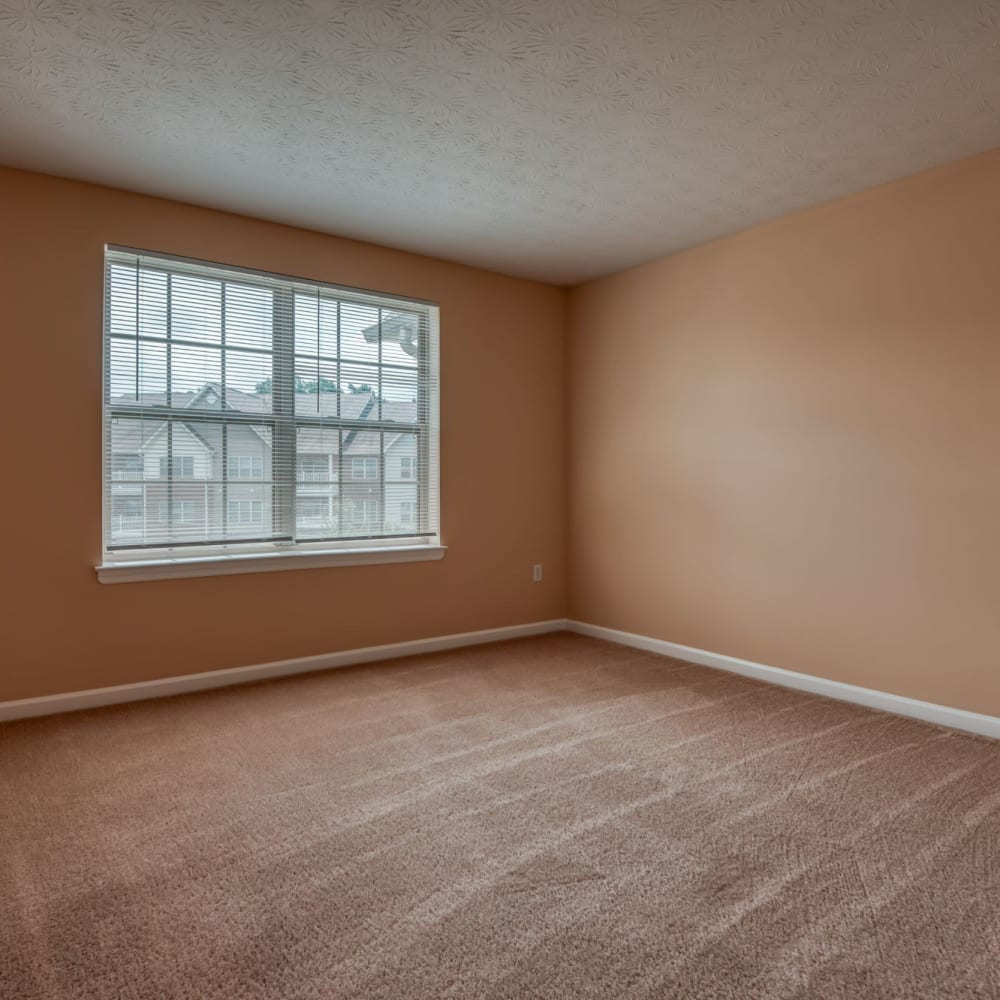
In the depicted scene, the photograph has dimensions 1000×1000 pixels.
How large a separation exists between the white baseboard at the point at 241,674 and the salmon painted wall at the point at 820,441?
97 cm

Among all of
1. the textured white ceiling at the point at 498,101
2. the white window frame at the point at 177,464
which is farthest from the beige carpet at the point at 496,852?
the textured white ceiling at the point at 498,101

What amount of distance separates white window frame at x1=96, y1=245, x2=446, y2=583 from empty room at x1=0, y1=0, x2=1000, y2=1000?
1.0 inches

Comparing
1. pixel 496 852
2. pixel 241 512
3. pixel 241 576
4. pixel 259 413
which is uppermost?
pixel 259 413

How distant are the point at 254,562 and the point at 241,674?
25.0 inches

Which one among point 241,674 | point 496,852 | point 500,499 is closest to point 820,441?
point 500,499

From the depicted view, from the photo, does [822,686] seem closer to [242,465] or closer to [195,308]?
[242,465]

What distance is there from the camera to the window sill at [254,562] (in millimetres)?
3562

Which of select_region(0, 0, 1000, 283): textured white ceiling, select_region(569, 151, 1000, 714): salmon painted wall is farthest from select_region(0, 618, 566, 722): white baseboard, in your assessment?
select_region(0, 0, 1000, 283): textured white ceiling

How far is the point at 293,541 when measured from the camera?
13.6ft

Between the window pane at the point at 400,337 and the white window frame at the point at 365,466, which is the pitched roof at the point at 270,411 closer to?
the white window frame at the point at 365,466

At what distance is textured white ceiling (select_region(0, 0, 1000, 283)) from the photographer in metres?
2.20

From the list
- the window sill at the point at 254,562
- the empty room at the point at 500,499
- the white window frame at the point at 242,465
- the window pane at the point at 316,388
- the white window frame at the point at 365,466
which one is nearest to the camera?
the empty room at the point at 500,499

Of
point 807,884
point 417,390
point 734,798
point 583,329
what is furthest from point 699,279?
point 807,884

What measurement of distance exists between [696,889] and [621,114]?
2.74 meters
